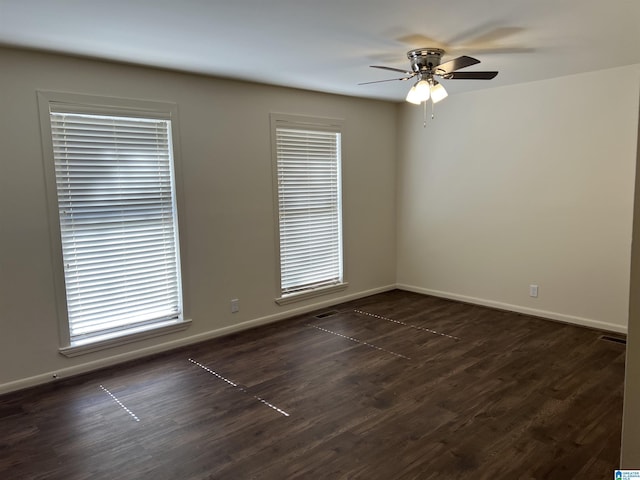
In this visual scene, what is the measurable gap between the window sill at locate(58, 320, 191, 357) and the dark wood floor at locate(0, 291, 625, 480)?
216mm

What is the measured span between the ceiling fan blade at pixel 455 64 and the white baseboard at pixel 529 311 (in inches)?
111

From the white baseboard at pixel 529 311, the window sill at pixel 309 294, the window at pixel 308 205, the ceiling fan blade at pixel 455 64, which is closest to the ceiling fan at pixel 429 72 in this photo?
the ceiling fan blade at pixel 455 64

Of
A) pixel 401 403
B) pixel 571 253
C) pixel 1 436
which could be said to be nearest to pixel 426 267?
pixel 571 253

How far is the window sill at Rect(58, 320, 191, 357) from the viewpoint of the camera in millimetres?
3510

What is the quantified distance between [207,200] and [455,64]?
2.43 metres

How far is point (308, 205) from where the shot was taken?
16.7 ft

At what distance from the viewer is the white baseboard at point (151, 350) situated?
10.9ft

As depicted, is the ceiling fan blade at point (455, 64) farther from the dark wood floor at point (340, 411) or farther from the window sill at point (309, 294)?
the window sill at point (309, 294)

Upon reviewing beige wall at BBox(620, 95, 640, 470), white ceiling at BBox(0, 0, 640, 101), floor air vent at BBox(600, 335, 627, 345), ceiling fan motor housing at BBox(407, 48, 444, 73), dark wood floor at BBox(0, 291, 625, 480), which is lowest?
dark wood floor at BBox(0, 291, 625, 480)

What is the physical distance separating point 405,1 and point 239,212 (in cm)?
260

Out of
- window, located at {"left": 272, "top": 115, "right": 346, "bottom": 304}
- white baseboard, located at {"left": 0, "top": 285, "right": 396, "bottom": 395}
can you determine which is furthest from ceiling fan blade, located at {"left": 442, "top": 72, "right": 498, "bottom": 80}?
white baseboard, located at {"left": 0, "top": 285, "right": 396, "bottom": 395}

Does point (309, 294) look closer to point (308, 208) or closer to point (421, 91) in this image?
point (308, 208)

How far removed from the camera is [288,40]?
3035 millimetres

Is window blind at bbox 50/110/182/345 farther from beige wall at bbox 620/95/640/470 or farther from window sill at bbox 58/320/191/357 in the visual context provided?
beige wall at bbox 620/95/640/470
